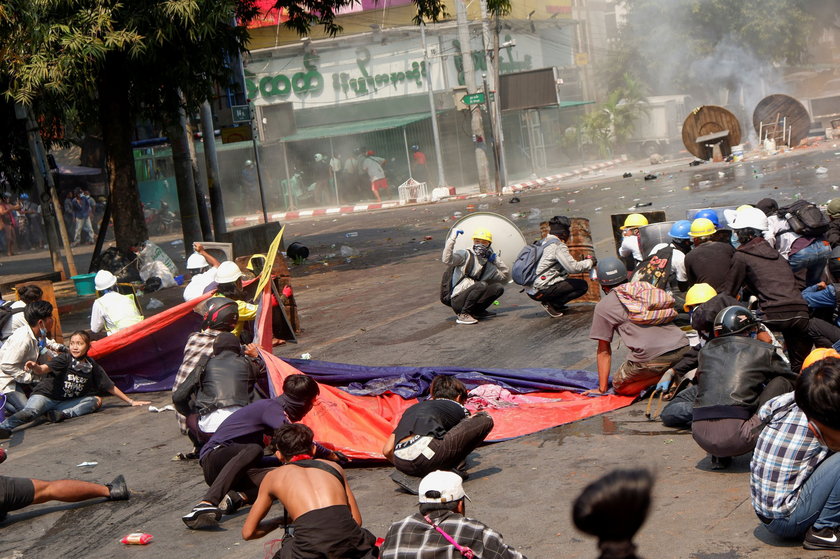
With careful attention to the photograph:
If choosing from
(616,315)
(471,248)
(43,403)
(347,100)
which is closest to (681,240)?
(616,315)

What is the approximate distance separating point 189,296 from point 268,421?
472 centimetres

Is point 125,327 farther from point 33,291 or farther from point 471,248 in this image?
point 471,248

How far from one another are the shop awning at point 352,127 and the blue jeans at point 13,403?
27.3 meters

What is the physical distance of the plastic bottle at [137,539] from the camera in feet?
19.4

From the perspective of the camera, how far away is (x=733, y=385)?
5.57 m

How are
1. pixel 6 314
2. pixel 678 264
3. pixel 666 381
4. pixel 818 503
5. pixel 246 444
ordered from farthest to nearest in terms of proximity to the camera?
pixel 6 314 → pixel 678 264 → pixel 666 381 → pixel 246 444 → pixel 818 503

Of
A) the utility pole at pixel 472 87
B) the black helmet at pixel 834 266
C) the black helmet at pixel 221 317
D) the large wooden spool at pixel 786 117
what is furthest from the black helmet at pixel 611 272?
the large wooden spool at pixel 786 117

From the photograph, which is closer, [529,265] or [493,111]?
[529,265]

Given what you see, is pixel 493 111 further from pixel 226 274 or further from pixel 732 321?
pixel 732 321

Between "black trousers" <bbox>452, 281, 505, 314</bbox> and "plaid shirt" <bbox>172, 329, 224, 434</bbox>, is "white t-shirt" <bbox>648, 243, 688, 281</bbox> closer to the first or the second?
"black trousers" <bbox>452, 281, 505, 314</bbox>

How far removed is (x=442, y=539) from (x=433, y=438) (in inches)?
84.6

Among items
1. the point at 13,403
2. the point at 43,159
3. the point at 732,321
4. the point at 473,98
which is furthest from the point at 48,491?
the point at 473,98

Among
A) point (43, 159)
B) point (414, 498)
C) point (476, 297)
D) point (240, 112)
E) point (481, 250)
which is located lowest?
point (414, 498)

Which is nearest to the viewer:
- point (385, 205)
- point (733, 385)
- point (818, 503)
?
point (818, 503)
